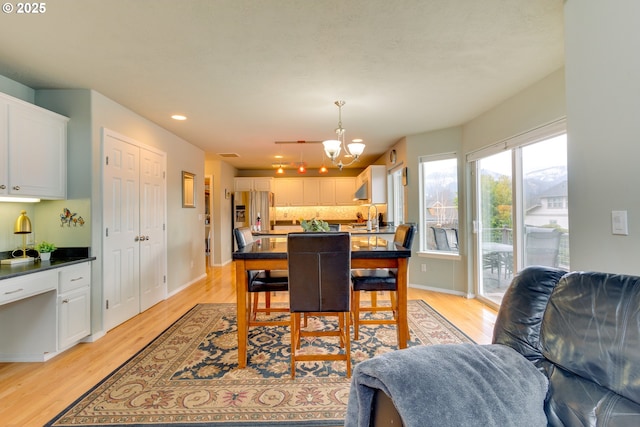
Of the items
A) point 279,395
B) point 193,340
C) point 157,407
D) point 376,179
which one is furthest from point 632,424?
point 376,179

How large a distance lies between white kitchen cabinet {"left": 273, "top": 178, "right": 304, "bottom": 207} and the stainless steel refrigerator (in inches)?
16.7

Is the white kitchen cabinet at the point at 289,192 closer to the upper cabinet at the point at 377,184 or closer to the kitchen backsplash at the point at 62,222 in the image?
the upper cabinet at the point at 377,184

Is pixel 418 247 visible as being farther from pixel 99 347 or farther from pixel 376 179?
pixel 99 347

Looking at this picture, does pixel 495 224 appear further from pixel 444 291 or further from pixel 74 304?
pixel 74 304

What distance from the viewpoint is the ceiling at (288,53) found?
6.04ft

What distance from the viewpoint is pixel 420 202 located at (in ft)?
15.7

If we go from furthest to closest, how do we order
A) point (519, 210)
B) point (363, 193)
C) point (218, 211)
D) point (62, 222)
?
1. point (218, 211)
2. point (363, 193)
3. point (519, 210)
4. point (62, 222)

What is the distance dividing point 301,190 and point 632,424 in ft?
24.3

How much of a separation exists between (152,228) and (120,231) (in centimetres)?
63

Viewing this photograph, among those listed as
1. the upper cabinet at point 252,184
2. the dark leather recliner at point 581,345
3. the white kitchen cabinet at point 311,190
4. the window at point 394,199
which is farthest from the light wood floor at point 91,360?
the white kitchen cabinet at point 311,190

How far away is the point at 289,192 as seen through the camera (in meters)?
8.00

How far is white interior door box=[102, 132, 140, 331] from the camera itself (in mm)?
3119

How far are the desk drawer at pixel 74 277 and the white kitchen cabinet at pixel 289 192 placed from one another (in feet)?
17.4

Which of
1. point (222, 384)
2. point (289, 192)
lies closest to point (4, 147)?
point (222, 384)
